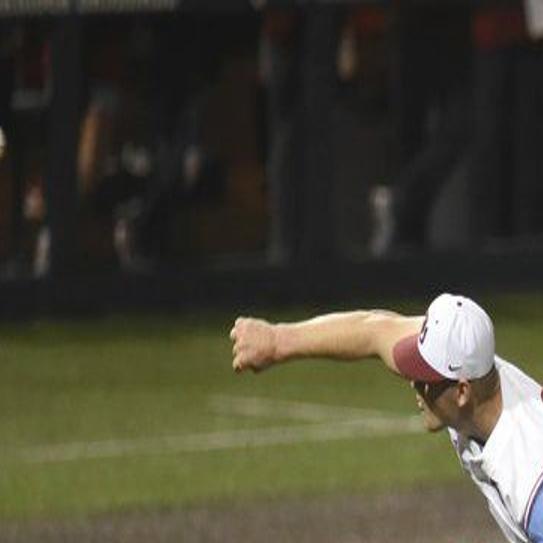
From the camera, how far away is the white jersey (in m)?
6.80

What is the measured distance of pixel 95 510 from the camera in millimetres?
14070

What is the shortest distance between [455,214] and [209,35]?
301cm

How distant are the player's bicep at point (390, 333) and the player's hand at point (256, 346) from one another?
0.28 meters

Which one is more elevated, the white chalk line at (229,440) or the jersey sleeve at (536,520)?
the jersey sleeve at (536,520)

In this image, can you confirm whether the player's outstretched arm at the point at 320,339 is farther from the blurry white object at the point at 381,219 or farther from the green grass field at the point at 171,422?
the blurry white object at the point at 381,219

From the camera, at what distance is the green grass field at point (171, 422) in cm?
1484

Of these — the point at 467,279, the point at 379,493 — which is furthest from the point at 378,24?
the point at 379,493

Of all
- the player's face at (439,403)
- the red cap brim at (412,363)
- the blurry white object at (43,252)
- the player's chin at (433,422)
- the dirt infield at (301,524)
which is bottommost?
the blurry white object at (43,252)

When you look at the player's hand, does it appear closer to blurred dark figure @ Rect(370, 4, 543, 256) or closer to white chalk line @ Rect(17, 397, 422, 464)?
white chalk line @ Rect(17, 397, 422, 464)

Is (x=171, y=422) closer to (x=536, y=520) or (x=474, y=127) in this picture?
(x=474, y=127)

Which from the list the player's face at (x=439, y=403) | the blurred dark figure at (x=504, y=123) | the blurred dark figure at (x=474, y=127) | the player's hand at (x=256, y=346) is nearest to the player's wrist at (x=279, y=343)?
the player's hand at (x=256, y=346)

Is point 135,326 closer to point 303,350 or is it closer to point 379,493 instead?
point 379,493

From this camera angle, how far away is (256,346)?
7168 mm

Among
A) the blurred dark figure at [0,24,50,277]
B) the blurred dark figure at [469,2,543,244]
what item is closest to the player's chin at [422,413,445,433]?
the blurred dark figure at [0,24,50,277]
